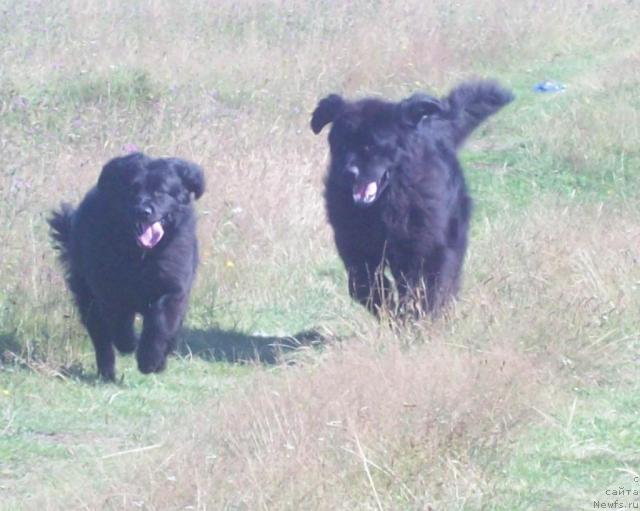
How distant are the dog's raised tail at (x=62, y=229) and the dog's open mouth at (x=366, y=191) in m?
1.65

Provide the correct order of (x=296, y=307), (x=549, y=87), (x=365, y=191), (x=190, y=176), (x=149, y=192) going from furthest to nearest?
(x=549, y=87) → (x=296, y=307) → (x=365, y=191) → (x=190, y=176) → (x=149, y=192)

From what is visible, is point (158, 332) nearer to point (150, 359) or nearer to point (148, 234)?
point (150, 359)

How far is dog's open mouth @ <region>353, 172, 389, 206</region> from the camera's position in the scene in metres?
7.47

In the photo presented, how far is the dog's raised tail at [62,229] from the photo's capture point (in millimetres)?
7664

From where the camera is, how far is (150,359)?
7.14 metres

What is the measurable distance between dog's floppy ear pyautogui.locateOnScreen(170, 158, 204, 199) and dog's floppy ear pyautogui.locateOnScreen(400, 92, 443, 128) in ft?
4.02

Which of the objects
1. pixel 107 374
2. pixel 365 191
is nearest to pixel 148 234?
pixel 107 374

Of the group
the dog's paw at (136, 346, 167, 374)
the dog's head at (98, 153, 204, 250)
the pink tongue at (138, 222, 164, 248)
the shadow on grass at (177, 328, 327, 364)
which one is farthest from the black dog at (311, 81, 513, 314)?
the dog's paw at (136, 346, 167, 374)

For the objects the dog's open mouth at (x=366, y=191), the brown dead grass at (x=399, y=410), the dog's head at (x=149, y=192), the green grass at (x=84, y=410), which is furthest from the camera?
the dog's open mouth at (x=366, y=191)

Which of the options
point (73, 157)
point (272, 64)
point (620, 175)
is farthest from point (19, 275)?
point (272, 64)

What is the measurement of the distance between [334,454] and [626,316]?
109 inches

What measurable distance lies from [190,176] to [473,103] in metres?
2.52

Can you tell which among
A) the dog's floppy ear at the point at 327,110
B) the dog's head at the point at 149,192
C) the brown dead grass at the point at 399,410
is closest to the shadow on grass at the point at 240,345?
the brown dead grass at the point at 399,410

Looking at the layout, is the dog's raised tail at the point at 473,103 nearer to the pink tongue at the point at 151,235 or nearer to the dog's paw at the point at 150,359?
the pink tongue at the point at 151,235
